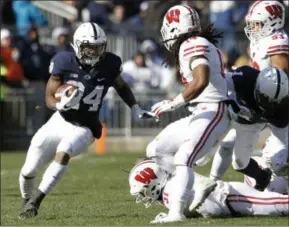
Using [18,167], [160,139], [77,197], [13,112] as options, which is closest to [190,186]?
[160,139]

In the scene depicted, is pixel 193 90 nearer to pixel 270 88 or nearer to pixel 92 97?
pixel 270 88

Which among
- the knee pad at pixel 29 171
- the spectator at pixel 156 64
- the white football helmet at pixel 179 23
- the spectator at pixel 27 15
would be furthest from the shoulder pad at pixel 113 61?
the spectator at pixel 27 15

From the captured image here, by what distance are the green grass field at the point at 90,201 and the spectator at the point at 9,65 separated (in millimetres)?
2440

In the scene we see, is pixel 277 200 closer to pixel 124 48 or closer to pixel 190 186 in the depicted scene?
pixel 190 186

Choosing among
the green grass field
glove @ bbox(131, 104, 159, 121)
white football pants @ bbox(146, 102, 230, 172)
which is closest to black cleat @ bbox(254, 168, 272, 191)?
the green grass field

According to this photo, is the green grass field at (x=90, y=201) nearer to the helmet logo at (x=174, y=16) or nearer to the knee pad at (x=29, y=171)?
the knee pad at (x=29, y=171)

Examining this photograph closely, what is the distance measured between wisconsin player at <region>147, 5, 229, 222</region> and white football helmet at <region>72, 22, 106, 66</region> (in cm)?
85

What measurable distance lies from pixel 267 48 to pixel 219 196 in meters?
2.14

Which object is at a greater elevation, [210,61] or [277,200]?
[210,61]

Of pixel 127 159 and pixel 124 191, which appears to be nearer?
pixel 124 191

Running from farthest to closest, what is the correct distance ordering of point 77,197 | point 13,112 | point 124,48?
point 124,48 < point 13,112 < point 77,197

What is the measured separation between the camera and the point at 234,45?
2098cm

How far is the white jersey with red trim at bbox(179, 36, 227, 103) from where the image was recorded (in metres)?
9.20

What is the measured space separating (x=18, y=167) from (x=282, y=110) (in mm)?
6675
